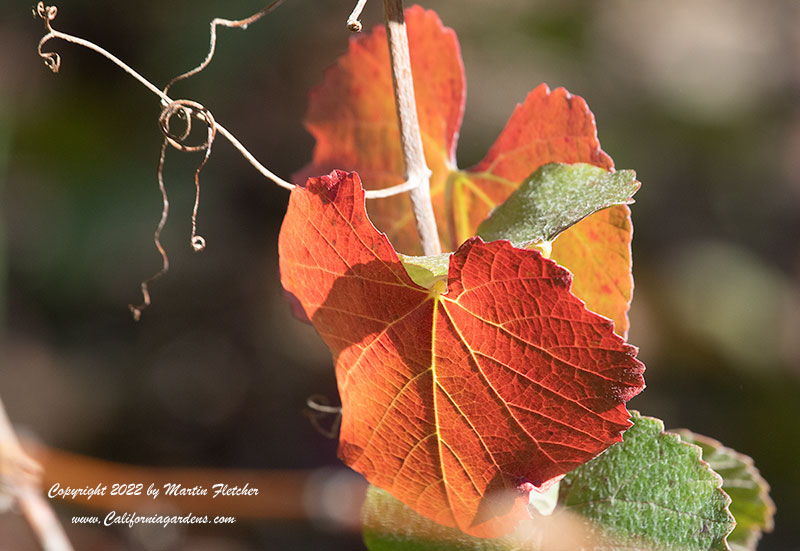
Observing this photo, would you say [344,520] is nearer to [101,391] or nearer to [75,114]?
[101,391]

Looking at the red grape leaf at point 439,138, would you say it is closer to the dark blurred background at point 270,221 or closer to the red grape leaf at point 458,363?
the red grape leaf at point 458,363

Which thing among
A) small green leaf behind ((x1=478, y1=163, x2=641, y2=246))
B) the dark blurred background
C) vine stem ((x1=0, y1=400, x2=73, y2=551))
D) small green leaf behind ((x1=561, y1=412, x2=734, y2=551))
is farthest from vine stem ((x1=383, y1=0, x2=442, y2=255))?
the dark blurred background

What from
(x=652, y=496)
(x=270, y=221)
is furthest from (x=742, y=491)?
(x=270, y=221)

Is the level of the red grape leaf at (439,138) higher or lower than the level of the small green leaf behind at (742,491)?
higher

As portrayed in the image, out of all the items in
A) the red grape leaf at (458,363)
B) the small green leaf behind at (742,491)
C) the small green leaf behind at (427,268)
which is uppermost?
the small green leaf behind at (427,268)

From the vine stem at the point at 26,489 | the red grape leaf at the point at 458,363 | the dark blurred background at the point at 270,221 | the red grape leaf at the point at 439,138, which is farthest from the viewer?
the dark blurred background at the point at 270,221

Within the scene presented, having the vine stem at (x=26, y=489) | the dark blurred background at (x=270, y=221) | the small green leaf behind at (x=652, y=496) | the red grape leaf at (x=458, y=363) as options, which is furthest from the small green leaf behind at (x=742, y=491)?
the dark blurred background at (x=270, y=221)
